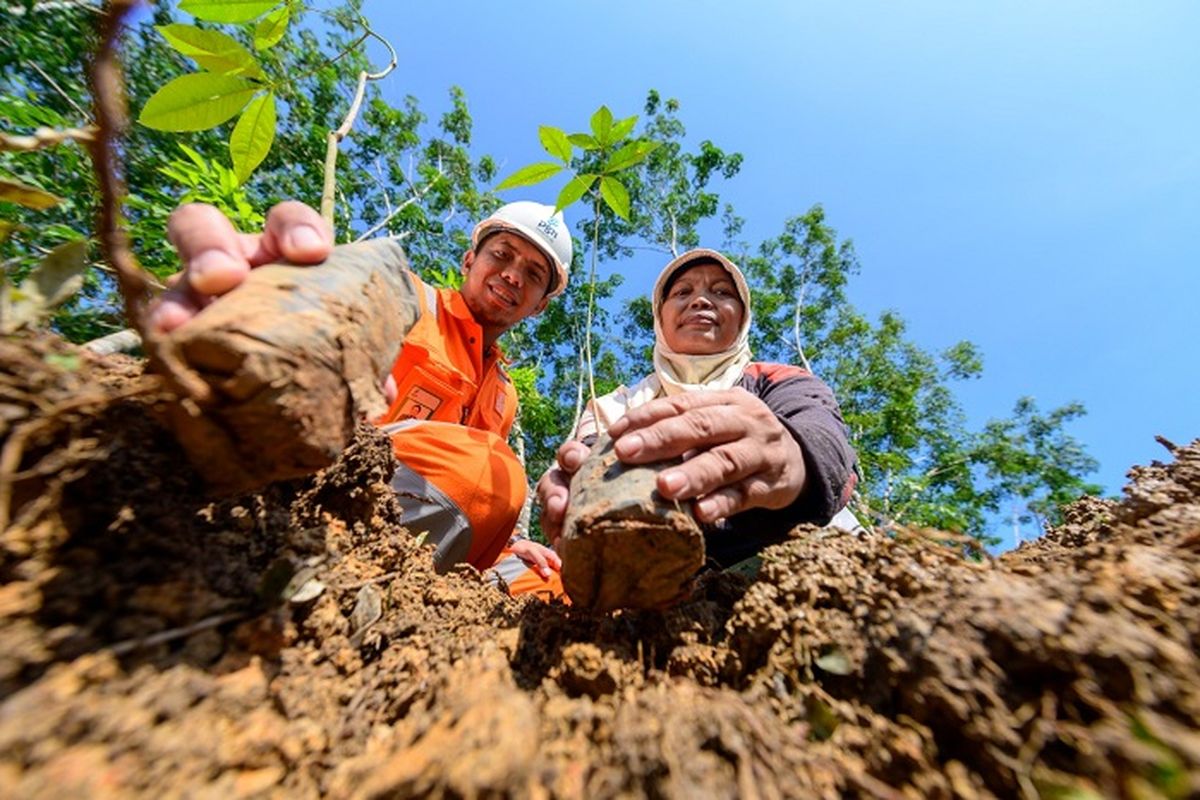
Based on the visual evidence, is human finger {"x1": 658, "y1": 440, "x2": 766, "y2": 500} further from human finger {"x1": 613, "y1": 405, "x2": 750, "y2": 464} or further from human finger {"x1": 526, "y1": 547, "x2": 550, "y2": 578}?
human finger {"x1": 526, "y1": 547, "x2": 550, "y2": 578}

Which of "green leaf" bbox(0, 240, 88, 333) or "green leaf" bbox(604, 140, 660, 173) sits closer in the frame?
"green leaf" bbox(0, 240, 88, 333)

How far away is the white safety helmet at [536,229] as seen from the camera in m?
3.72

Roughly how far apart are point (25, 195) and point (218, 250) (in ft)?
1.13

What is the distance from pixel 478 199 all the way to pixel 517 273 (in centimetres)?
923

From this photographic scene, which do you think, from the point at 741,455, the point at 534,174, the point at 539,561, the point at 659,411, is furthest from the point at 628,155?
the point at 539,561

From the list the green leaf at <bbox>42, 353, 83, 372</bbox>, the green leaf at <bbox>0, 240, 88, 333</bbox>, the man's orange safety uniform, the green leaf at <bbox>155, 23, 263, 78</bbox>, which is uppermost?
the green leaf at <bbox>155, 23, 263, 78</bbox>

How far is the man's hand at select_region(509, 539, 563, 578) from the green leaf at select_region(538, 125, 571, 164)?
1975 millimetres

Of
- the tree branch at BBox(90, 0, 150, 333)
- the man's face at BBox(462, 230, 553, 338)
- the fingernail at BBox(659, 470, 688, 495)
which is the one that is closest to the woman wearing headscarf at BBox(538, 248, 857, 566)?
the fingernail at BBox(659, 470, 688, 495)

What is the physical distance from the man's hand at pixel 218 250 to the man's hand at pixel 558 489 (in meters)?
0.70

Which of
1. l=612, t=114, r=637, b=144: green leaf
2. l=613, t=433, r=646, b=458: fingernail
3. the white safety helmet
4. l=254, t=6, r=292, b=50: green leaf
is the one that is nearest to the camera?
l=613, t=433, r=646, b=458: fingernail

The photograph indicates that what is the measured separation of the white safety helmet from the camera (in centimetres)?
372

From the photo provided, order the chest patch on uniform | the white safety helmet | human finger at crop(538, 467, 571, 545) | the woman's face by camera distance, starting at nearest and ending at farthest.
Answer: human finger at crop(538, 467, 571, 545)
the woman's face
the chest patch on uniform
the white safety helmet

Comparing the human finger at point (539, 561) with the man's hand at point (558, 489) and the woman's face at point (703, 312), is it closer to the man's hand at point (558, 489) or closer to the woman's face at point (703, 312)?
the woman's face at point (703, 312)

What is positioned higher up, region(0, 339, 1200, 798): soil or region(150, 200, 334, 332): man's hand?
region(150, 200, 334, 332): man's hand
